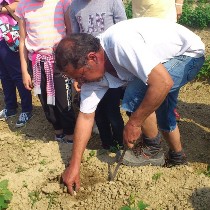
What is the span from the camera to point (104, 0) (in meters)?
3.28

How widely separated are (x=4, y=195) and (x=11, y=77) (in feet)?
5.89

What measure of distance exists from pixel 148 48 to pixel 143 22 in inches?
8.7

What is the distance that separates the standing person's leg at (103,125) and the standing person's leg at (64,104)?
327 millimetres

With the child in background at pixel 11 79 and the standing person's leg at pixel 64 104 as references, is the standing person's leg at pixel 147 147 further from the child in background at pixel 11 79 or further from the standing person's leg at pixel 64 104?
the child in background at pixel 11 79

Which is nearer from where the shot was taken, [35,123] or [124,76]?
[124,76]

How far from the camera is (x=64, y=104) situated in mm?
3785

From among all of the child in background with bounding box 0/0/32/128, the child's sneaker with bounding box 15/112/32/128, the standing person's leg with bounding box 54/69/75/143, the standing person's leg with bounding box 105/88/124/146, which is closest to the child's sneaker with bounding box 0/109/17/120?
the child in background with bounding box 0/0/32/128

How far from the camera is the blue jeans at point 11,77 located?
13.9 ft

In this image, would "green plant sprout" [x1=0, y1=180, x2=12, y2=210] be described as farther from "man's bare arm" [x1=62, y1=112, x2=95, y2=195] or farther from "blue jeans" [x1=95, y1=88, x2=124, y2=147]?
"blue jeans" [x1=95, y1=88, x2=124, y2=147]

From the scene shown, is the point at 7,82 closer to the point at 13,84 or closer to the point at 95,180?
the point at 13,84

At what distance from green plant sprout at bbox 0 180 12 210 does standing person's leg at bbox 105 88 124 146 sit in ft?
3.62

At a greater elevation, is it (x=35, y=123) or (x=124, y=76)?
(x=124, y=76)

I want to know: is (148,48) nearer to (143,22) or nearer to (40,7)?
(143,22)

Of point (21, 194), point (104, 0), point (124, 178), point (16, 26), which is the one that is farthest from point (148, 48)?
point (16, 26)
